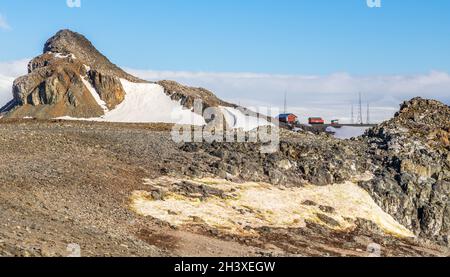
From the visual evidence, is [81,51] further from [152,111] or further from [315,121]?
[315,121]

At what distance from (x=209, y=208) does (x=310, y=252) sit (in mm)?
8417

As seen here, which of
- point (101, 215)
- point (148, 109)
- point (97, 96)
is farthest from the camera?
point (97, 96)

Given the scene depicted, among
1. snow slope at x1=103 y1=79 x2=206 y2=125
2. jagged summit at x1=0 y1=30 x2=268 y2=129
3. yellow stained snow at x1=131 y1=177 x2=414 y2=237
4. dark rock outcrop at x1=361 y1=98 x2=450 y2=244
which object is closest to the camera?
yellow stained snow at x1=131 y1=177 x2=414 y2=237

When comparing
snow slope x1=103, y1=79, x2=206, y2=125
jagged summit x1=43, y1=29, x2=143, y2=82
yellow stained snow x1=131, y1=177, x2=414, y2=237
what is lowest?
yellow stained snow x1=131, y1=177, x2=414, y2=237

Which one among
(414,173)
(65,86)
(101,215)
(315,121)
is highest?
(65,86)

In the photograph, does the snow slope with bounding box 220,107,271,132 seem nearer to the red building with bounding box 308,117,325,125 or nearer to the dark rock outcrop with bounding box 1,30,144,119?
the red building with bounding box 308,117,325,125

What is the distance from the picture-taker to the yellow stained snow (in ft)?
125

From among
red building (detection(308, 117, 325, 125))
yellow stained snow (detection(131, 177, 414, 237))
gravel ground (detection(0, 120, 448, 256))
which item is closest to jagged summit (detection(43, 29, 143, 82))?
red building (detection(308, 117, 325, 125))

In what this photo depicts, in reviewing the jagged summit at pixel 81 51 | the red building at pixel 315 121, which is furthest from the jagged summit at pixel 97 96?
the red building at pixel 315 121

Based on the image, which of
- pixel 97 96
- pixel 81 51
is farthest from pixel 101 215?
pixel 81 51

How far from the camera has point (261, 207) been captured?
43781 millimetres

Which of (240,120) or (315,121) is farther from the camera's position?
(315,121)
